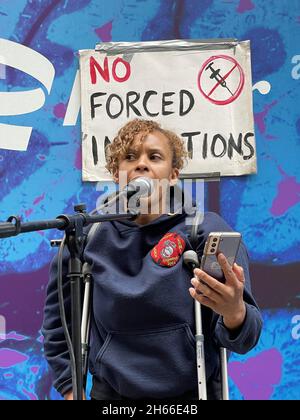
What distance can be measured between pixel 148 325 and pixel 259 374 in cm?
101

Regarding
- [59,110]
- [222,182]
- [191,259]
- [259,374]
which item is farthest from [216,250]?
[59,110]

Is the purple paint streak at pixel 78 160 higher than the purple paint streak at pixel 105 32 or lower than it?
lower

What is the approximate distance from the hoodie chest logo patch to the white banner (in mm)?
858

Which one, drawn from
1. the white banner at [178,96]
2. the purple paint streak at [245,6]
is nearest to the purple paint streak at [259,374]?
the white banner at [178,96]

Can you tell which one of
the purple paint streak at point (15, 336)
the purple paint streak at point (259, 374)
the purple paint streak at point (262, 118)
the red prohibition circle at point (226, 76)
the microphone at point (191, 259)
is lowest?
the purple paint streak at point (259, 374)

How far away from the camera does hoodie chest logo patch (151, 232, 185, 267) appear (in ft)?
3.82

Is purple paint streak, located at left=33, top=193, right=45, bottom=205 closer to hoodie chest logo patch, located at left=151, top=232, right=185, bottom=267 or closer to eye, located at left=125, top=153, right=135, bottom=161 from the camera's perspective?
eye, located at left=125, top=153, right=135, bottom=161

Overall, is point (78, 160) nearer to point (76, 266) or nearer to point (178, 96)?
point (178, 96)

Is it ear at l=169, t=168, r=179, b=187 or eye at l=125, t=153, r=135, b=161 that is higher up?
eye at l=125, t=153, r=135, b=161

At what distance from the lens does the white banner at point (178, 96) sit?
6.57 ft

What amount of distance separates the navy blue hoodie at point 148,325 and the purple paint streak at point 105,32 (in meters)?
1.10

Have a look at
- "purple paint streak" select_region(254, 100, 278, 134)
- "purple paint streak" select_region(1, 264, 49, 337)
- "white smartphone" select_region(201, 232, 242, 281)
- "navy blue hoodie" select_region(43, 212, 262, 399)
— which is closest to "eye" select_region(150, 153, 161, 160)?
"navy blue hoodie" select_region(43, 212, 262, 399)

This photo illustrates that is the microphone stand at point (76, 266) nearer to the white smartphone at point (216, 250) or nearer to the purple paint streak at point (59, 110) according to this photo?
the white smartphone at point (216, 250)
